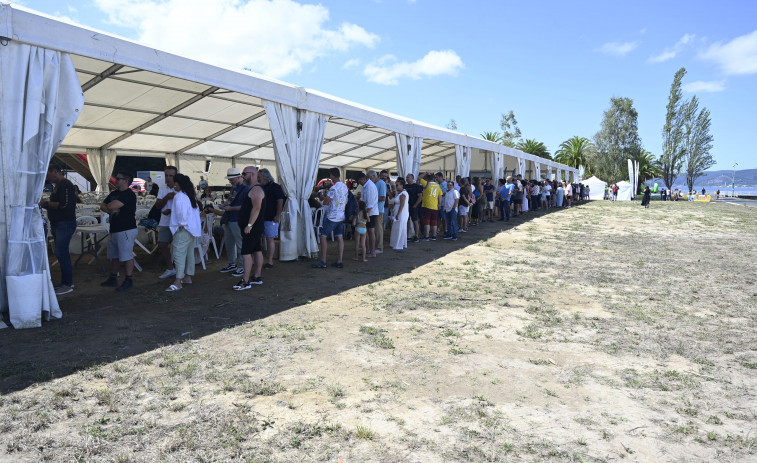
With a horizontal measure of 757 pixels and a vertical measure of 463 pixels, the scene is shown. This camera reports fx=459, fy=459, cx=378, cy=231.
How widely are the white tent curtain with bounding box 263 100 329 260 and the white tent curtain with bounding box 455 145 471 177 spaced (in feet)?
24.8

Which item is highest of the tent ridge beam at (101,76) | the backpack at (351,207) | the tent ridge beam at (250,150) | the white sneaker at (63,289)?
the tent ridge beam at (101,76)

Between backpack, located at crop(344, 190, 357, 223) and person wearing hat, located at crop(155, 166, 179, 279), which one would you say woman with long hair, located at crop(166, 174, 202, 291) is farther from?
backpack, located at crop(344, 190, 357, 223)

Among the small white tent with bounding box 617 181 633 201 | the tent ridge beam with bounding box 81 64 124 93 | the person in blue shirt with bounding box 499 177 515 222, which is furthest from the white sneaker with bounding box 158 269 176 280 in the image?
the small white tent with bounding box 617 181 633 201

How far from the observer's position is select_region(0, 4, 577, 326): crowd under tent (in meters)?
4.35

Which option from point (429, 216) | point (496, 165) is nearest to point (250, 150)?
point (429, 216)

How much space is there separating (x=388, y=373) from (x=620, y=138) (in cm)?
6172

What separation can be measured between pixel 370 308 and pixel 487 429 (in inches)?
109

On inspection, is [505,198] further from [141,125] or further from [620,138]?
[620,138]

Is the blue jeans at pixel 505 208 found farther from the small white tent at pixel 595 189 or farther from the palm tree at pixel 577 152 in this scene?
the palm tree at pixel 577 152

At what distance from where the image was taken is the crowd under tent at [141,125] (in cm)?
435

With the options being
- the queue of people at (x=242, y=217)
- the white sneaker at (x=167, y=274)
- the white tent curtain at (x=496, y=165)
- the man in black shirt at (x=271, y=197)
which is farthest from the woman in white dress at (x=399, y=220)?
the white tent curtain at (x=496, y=165)

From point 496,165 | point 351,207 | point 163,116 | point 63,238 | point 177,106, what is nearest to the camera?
point 63,238

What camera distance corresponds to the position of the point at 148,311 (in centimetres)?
507

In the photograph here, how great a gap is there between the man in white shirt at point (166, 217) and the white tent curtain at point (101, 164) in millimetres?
7262
